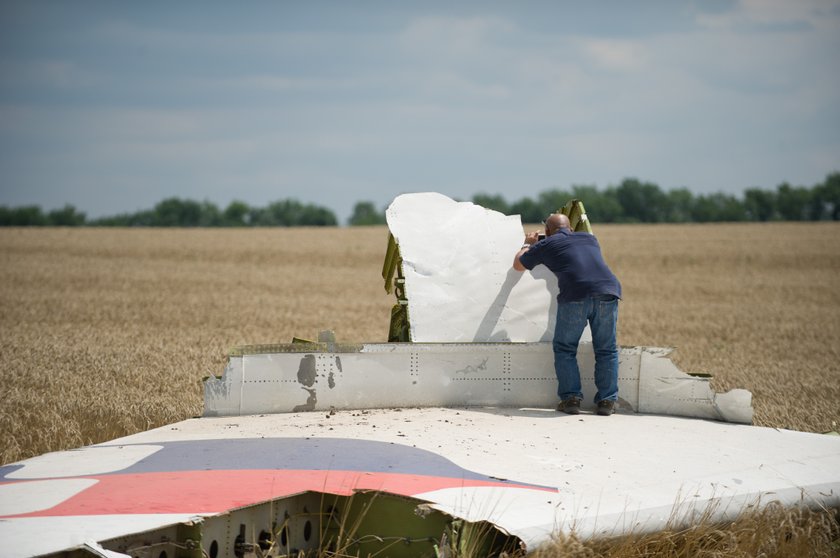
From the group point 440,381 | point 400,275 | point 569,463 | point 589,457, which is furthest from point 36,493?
point 400,275

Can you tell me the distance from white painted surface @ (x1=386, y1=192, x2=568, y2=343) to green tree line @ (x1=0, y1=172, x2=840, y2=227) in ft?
Answer: 168

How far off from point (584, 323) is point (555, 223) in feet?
3.37

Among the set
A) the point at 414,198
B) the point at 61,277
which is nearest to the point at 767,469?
the point at 414,198

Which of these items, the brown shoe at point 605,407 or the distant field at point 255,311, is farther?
the distant field at point 255,311

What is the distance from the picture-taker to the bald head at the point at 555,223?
8.49 m

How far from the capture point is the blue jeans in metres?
8.02

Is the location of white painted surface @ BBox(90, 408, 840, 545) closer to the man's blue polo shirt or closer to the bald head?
the man's blue polo shirt

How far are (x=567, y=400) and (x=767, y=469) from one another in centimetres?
204

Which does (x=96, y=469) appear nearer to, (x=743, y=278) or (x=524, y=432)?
(x=524, y=432)

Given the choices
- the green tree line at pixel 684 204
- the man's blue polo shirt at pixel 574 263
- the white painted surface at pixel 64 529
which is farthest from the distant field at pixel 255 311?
the green tree line at pixel 684 204

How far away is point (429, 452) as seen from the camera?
6.18 m

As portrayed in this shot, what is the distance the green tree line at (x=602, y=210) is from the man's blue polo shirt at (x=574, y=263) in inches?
2028

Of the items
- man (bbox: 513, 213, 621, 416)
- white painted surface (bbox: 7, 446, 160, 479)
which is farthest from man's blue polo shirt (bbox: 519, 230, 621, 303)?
white painted surface (bbox: 7, 446, 160, 479)

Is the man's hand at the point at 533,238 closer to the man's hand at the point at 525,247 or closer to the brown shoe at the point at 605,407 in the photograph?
the man's hand at the point at 525,247
